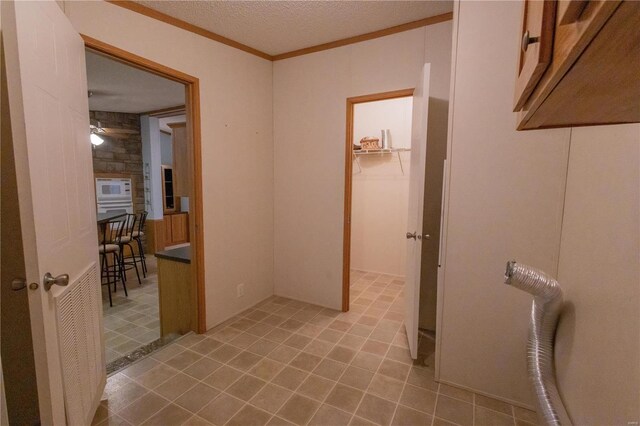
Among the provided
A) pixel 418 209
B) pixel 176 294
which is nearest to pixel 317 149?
pixel 418 209

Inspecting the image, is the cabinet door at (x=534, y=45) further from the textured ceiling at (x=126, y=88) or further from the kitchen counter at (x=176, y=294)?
the textured ceiling at (x=126, y=88)

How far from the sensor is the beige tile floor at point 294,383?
1640 millimetres

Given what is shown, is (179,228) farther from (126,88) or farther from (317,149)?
(317,149)

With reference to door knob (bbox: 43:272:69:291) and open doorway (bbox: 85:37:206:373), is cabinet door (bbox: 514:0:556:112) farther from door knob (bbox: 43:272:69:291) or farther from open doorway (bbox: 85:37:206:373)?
open doorway (bbox: 85:37:206:373)

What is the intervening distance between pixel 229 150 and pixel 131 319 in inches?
87.0

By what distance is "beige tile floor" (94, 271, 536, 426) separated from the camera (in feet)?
5.38

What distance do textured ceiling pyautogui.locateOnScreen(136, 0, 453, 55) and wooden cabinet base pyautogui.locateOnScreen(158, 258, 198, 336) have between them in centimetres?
200

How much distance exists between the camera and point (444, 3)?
82.5 inches

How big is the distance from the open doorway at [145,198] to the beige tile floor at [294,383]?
0.33 meters

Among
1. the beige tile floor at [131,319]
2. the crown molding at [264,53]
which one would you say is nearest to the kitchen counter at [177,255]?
the beige tile floor at [131,319]

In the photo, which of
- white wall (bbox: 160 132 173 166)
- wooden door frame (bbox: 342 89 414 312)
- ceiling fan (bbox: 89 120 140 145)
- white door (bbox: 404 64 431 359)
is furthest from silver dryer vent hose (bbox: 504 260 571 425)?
white wall (bbox: 160 132 173 166)

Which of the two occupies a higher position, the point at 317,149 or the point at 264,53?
the point at 264,53

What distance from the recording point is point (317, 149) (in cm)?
290

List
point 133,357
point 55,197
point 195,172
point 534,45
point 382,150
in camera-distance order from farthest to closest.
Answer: point 382,150, point 195,172, point 133,357, point 55,197, point 534,45
